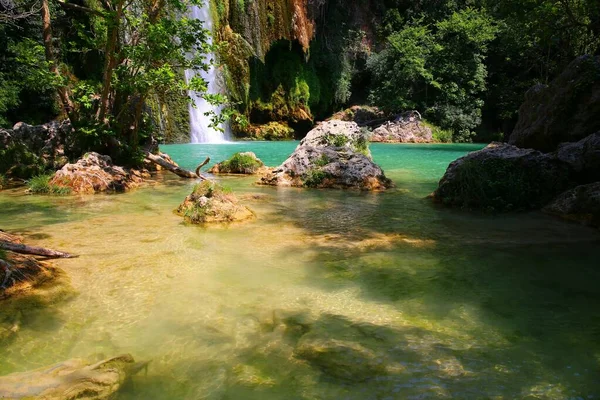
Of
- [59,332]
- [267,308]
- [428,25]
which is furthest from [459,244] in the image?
[428,25]

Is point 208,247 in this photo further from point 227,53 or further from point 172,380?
point 227,53

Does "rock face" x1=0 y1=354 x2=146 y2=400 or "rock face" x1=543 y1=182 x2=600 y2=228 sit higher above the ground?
"rock face" x1=543 y1=182 x2=600 y2=228

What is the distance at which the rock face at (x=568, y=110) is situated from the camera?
10.7m

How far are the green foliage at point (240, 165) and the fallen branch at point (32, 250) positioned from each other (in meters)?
9.41

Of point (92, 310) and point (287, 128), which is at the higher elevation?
point (287, 128)

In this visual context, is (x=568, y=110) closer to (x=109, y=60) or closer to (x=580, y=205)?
(x=580, y=205)

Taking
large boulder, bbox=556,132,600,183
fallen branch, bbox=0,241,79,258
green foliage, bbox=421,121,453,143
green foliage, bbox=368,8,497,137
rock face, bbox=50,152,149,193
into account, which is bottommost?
fallen branch, bbox=0,241,79,258

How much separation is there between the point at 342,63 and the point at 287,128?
803 cm

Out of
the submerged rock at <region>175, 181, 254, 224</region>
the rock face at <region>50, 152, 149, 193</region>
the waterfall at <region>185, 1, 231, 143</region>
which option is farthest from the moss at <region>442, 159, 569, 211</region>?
the waterfall at <region>185, 1, 231, 143</region>

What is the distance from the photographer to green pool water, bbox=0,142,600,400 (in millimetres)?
3064

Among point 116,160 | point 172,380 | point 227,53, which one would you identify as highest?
point 227,53

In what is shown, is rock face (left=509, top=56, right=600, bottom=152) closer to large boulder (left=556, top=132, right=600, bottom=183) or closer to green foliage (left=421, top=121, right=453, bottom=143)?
large boulder (left=556, top=132, right=600, bottom=183)

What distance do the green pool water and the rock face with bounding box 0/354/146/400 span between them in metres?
0.14

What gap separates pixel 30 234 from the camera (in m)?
6.48
